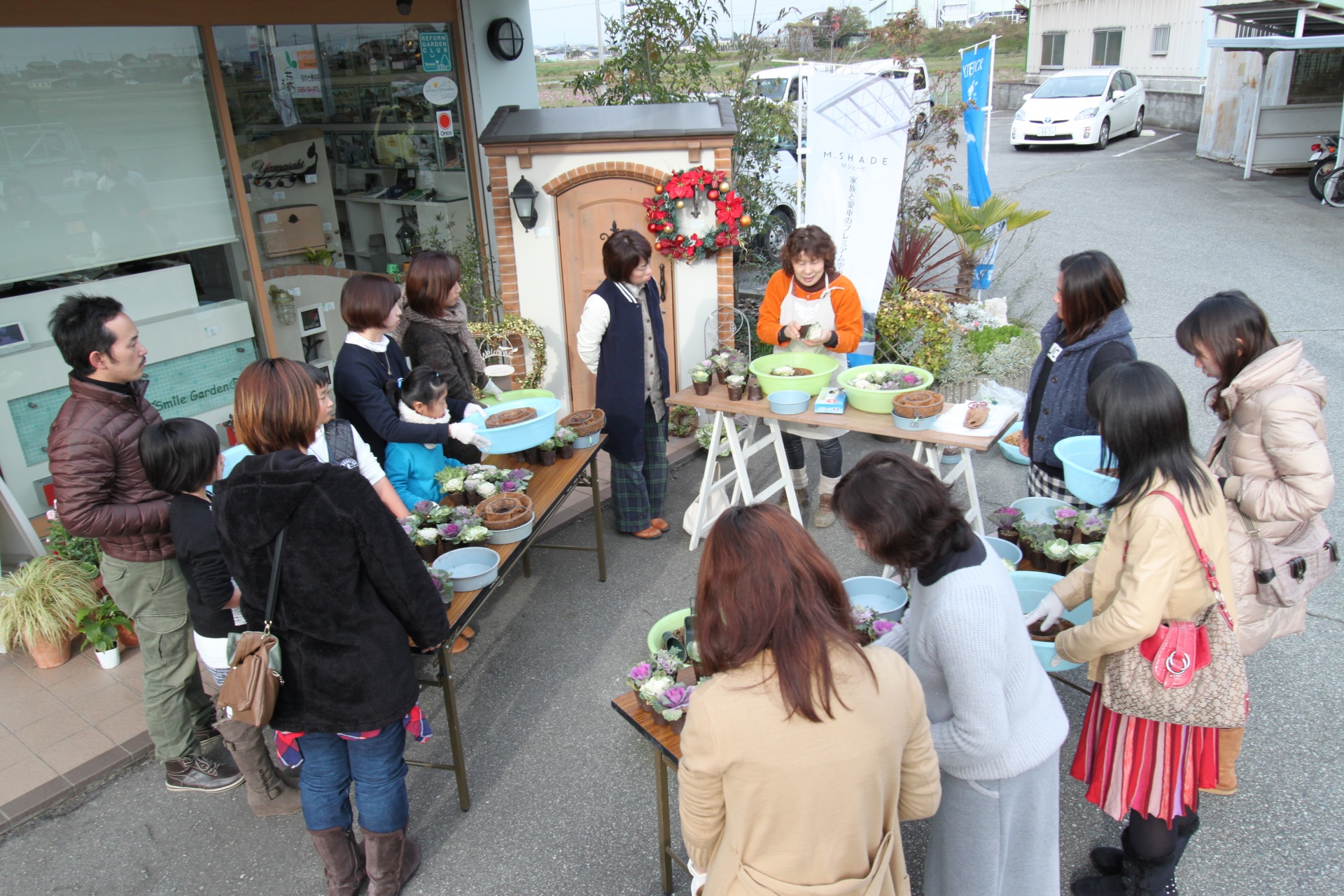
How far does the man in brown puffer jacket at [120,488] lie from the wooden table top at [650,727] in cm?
178

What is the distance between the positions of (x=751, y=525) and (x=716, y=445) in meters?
3.40

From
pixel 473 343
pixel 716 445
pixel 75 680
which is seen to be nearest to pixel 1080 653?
pixel 716 445

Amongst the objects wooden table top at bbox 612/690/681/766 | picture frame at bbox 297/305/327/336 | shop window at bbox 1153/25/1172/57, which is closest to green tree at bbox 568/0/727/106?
picture frame at bbox 297/305/327/336

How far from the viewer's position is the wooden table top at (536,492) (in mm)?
3268

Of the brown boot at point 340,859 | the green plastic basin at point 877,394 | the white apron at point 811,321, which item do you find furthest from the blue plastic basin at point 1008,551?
the brown boot at point 340,859

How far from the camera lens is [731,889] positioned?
6.00 ft

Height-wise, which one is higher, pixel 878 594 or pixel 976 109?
pixel 976 109

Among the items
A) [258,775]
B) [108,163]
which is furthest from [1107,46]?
[258,775]

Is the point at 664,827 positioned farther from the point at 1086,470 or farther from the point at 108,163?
the point at 108,163

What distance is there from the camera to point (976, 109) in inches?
327

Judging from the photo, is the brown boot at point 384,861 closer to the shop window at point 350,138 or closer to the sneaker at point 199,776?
the sneaker at point 199,776

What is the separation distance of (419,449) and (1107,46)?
2883 centimetres

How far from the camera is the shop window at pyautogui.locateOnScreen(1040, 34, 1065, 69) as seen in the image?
2883 cm

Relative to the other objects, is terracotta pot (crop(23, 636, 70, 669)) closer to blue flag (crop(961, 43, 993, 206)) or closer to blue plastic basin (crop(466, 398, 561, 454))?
blue plastic basin (crop(466, 398, 561, 454))
